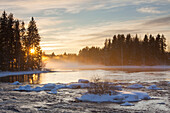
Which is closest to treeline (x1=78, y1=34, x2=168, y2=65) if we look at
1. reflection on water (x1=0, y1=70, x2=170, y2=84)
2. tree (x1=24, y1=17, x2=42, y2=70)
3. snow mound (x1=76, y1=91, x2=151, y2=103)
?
tree (x1=24, y1=17, x2=42, y2=70)

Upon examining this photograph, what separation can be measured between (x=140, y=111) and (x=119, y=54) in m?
93.0

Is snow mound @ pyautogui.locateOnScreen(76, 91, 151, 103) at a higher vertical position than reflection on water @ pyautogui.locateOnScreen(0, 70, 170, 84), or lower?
higher

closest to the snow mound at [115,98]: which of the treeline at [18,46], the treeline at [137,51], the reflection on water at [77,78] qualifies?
the reflection on water at [77,78]

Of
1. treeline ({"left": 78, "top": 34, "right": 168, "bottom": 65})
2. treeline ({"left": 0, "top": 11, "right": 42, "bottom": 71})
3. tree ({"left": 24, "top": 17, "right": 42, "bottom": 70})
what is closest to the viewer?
treeline ({"left": 0, "top": 11, "right": 42, "bottom": 71})

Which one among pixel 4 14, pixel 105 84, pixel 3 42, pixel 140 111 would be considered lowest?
pixel 140 111

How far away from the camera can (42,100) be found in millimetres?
14570

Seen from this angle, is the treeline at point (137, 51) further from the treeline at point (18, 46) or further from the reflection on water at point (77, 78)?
the reflection on water at point (77, 78)

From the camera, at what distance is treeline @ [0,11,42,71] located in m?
49.1

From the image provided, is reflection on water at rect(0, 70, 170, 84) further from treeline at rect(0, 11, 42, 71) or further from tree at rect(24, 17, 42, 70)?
tree at rect(24, 17, 42, 70)

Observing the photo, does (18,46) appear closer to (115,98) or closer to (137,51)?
(115,98)

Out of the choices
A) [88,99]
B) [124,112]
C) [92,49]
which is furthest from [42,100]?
[92,49]

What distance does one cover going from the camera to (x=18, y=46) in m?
53.0

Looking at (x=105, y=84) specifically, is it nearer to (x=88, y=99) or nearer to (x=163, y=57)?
(x=88, y=99)

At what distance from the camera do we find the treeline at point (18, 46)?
161 ft
